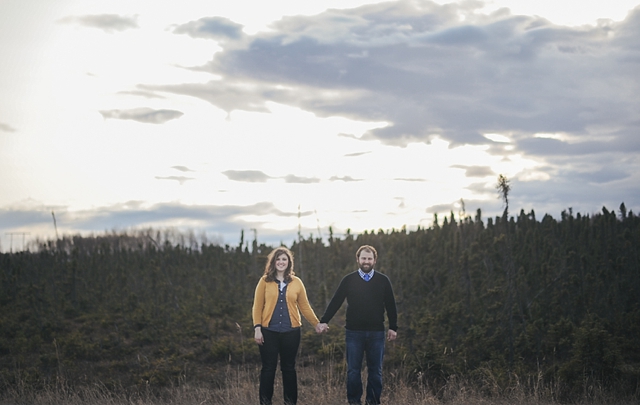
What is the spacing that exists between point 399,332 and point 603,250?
693 cm

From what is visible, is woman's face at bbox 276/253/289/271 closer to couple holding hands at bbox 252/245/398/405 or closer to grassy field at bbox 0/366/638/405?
couple holding hands at bbox 252/245/398/405

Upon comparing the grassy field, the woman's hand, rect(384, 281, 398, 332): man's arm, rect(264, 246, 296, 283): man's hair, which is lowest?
the grassy field

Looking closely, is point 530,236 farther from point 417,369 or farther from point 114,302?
point 114,302

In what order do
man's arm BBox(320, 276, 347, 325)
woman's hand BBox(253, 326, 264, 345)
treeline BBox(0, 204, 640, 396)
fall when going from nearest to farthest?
1. woman's hand BBox(253, 326, 264, 345)
2. man's arm BBox(320, 276, 347, 325)
3. treeline BBox(0, 204, 640, 396)

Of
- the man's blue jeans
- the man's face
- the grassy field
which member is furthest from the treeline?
the man's face

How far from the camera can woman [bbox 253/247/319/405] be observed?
7.56 m

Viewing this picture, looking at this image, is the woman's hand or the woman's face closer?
the woman's hand

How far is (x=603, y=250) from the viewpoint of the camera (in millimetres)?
18531

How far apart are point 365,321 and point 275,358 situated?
1243mm

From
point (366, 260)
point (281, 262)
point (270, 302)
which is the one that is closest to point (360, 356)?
point (366, 260)

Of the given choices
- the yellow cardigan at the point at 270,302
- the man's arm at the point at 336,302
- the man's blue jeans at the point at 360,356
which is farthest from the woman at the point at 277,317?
the man's blue jeans at the point at 360,356

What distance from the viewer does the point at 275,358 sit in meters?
7.69

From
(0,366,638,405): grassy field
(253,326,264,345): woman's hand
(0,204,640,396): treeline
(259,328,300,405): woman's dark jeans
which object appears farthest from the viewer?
(0,204,640,396): treeline

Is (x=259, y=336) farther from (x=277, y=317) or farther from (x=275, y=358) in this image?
(x=275, y=358)
